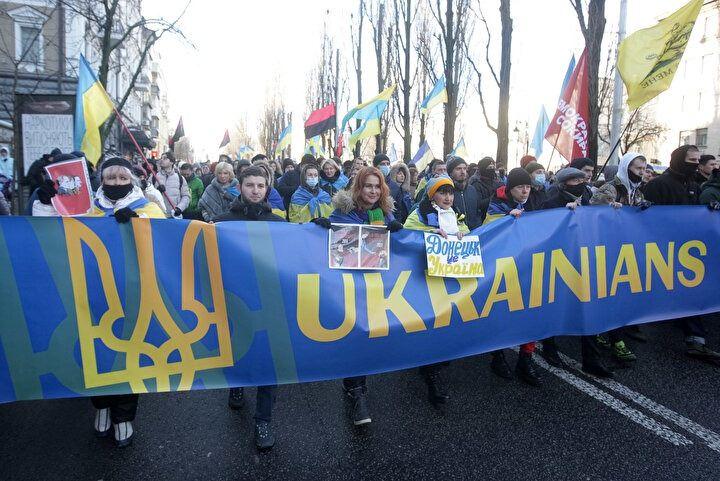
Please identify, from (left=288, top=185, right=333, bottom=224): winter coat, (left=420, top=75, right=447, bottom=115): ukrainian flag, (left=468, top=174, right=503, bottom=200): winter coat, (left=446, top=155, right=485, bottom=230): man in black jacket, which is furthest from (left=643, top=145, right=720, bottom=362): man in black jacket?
(left=420, top=75, right=447, bottom=115): ukrainian flag

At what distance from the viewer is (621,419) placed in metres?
3.50

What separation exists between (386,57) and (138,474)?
Answer: 25.7m

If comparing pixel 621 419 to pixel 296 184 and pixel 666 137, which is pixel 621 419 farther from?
pixel 666 137

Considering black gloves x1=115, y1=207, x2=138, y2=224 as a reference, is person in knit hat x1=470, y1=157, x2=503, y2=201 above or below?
above

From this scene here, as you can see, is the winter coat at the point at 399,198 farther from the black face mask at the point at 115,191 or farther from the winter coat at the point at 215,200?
the black face mask at the point at 115,191

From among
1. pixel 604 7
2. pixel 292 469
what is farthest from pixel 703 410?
pixel 604 7

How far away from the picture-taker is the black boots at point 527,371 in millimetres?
4125

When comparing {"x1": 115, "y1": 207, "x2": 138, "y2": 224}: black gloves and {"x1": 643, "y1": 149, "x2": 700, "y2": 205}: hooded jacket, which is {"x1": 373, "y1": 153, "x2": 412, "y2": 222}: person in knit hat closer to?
{"x1": 643, "y1": 149, "x2": 700, "y2": 205}: hooded jacket

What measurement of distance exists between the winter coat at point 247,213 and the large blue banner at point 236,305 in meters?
0.26

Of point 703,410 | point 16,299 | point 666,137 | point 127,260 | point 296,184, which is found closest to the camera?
point 16,299

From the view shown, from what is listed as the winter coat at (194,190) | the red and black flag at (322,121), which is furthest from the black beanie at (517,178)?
the red and black flag at (322,121)

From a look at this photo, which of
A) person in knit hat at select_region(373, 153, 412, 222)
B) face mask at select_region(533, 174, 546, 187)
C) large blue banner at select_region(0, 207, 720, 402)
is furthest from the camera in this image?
person in knit hat at select_region(373, 153, 412, 222)

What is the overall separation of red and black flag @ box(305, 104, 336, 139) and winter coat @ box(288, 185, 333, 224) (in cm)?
829

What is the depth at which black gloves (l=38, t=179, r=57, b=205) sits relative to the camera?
13.1ft
